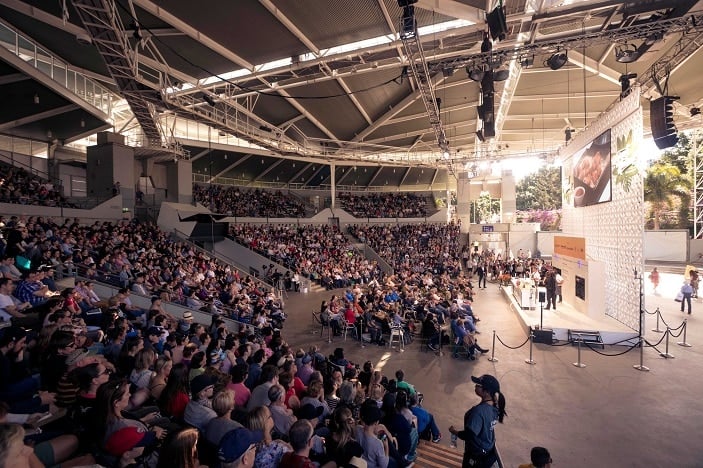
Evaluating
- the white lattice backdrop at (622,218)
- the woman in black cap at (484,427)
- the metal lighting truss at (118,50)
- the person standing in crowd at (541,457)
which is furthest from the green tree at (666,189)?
the metal lighting truss at (118,50)

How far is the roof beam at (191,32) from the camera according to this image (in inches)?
376

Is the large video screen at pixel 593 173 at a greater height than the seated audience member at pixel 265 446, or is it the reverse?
the large video screen at pixel 593 173

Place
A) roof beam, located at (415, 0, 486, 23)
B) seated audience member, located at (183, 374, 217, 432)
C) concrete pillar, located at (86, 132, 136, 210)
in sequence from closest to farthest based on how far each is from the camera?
1. seated audience member, located at (183, 374, 217, 432)
2. roof beam, located at (415, 0, 486, 23)
3. concrete pillar, located at (86, 132, 136, 210)

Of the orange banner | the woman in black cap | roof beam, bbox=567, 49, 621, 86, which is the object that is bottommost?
the woman in black cap

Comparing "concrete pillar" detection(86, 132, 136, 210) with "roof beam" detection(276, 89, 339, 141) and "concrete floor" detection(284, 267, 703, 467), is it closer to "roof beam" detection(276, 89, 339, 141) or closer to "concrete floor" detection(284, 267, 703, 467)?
"roof beam" detection(276, 89, 339, 141)

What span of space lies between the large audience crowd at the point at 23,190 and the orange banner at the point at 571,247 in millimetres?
19533

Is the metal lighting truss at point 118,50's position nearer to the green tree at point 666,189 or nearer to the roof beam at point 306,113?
the roof beam at point 306,113

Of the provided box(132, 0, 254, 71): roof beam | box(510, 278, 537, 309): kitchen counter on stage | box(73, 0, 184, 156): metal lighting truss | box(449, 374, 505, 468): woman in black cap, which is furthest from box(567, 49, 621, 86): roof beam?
box(73, 0, 184, 156): metal lighting truss

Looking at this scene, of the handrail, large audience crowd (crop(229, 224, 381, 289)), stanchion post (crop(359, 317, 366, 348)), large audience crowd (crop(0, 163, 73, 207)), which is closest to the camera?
Answer: stanchion post (crop(359, 317, 366, 348))

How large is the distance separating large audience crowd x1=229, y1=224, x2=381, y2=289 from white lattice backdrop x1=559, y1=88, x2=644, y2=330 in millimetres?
11446

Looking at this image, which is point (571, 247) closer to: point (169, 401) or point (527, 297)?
point (527, 297)

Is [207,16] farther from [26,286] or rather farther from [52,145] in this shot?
[52,145]

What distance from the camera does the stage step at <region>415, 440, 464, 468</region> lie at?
4031mm

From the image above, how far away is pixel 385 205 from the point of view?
32.7 meters
